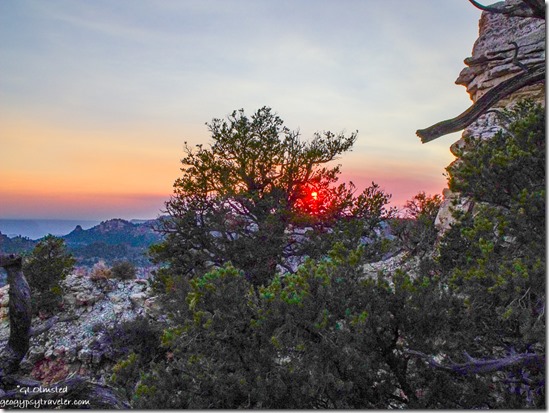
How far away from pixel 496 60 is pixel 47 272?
15504mm

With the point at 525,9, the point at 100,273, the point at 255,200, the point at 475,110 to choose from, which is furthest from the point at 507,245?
the point at 100,273

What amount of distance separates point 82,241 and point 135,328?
40.7 metres

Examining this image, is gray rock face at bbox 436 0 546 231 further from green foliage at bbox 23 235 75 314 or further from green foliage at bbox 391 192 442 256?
green foliage at bbox 23 235 75 314

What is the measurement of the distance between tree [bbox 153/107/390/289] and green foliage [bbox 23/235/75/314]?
458 cm

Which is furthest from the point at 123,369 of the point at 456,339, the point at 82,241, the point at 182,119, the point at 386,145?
the point at 82,241

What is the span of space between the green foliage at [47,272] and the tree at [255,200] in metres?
4.58

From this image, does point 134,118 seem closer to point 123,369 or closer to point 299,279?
point 123,369

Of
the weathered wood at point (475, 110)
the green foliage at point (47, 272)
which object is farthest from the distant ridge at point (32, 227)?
the weathered wood at point (475, 110)

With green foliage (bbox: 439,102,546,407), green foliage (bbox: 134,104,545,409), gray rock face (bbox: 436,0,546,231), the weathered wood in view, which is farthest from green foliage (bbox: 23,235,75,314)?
A: green foliage (bbox: 439,102,546,407)

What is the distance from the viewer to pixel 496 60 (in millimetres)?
A: 10812

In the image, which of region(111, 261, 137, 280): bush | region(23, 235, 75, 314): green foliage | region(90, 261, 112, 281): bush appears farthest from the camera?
region(111, 261, 137, 280): bush

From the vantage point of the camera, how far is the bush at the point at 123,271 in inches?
639

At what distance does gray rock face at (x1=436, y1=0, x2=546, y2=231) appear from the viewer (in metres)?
9.05

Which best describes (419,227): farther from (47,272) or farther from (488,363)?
(47,272)
